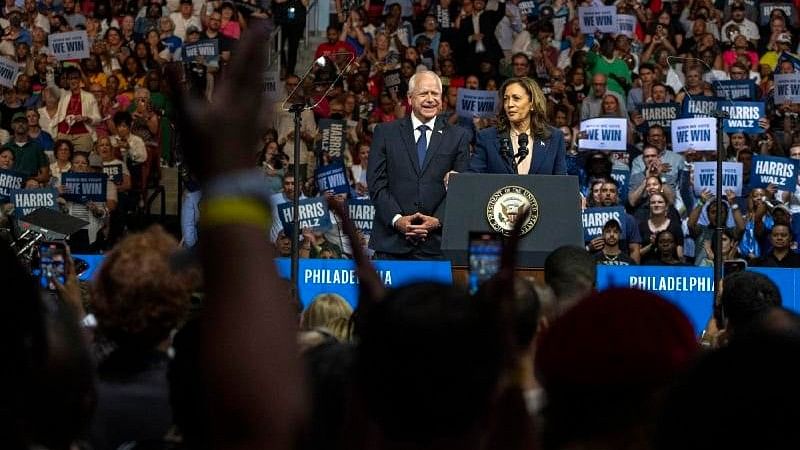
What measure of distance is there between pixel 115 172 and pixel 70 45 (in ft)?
10.3

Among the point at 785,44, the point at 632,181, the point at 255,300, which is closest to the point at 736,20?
the point at 785,44

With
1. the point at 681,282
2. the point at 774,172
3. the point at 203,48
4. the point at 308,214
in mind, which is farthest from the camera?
the point at 203,48

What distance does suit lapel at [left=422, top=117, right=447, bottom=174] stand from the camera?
852 cm

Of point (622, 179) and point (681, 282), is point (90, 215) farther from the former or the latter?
point (681, 282)

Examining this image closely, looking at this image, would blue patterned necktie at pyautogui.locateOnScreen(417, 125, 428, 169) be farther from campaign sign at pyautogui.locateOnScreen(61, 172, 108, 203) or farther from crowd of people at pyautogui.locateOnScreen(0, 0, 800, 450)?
campaign sign at pyautogui.locateOnScreen(61, 172, 108, 203)

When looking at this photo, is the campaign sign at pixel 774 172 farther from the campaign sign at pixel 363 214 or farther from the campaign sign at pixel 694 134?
the campaign sign at pixel 363 214

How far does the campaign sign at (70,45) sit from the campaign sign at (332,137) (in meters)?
4.40

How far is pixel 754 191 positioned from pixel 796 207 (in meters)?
0.58

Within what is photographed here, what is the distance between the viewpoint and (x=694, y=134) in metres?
14.1

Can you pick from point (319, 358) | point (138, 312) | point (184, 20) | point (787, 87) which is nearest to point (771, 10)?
→ point (787, 87)

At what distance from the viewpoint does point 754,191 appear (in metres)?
13.4

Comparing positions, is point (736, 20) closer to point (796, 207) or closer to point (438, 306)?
point (796, 207)

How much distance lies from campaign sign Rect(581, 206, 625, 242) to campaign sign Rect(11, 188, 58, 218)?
16.9 ft

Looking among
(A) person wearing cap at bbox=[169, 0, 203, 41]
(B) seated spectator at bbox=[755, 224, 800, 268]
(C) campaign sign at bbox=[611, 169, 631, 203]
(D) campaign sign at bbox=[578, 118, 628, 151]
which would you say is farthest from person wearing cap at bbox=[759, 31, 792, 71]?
(A) person wearing cap at bbox=[169, 0, 203, 41]
